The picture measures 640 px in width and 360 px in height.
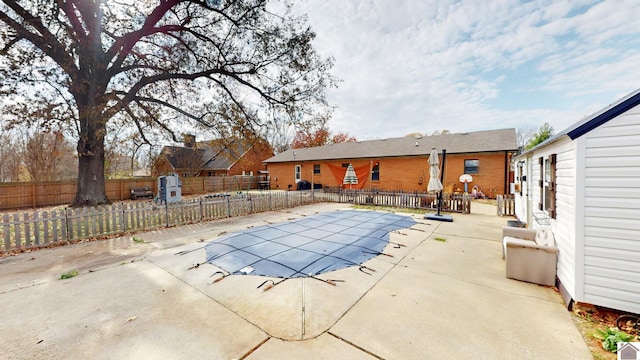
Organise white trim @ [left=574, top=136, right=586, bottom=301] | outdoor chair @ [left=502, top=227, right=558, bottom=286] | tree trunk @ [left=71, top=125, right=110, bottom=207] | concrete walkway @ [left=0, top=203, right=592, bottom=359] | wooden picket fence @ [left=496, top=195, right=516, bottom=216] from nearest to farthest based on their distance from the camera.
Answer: concrete walkway @ [left=0, top=203, right=592, bottom=359]
white trim @ [left=574, top=136, right=586, bottom=301]
outdoor chair @ [left=502, top=227, right=558, bottom=286]
wooden picket fence @ [left=496, top=195, right=516, bottom=216]
tree trunk @ [left=71, top=125, right=110, bottom=207]

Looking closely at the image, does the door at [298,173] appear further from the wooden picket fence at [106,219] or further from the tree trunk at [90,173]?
the tree trunk at [90,173]

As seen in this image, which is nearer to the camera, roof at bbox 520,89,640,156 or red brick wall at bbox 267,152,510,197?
roof at bbox 520,89,640,156

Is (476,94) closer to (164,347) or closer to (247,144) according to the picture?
(247,144)

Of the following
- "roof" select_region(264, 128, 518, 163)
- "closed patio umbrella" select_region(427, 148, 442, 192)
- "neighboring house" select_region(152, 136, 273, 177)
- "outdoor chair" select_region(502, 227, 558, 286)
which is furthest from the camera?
"neighboring house" select_region(152, 136, 273, 177)

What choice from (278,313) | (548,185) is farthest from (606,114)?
(278,313)

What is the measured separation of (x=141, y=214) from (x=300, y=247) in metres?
5.55

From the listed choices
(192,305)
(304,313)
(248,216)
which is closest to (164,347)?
(192,305)

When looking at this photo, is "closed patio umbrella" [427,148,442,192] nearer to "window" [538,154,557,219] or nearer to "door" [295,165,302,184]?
"window" [538,154,557,219]

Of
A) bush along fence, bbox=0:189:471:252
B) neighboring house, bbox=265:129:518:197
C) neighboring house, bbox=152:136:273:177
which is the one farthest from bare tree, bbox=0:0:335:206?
neighboring house, bbox=152:136:273:177

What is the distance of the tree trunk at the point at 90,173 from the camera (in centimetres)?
990

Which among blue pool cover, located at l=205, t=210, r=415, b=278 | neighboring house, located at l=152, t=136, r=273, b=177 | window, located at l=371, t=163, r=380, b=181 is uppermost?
→ neighboring house, located at l=152, t=136, r=273, b=177

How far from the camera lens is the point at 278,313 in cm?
290

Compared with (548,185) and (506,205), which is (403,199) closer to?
(506,205)

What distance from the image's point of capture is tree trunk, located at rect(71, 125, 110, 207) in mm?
9898
